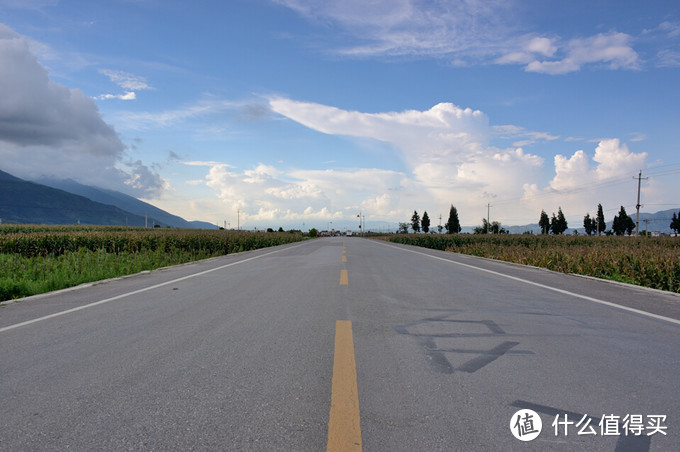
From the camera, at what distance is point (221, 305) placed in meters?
5.84

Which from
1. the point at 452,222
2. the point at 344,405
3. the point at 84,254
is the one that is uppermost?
the point at 452,222

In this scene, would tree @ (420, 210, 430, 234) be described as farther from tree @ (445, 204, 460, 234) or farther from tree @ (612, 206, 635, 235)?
tree @ (612, 206, 635, 235)

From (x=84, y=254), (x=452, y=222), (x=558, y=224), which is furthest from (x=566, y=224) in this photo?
(x=84, y=254)

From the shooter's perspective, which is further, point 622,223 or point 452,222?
point 452,222

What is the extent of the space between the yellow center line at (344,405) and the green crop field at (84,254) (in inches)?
286

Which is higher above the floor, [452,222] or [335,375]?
[452,222]

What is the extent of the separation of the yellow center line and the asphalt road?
0.04 feet

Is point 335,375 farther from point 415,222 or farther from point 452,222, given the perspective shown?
point 415,222

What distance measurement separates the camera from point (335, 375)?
10.00 ft

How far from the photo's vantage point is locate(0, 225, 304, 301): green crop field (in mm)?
8492

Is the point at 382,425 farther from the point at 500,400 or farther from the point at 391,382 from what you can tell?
the point at 500,400

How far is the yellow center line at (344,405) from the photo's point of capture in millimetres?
2123

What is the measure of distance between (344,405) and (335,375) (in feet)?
1.67

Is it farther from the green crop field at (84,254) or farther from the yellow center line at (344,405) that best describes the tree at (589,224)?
the yellow center line at (344,405)
